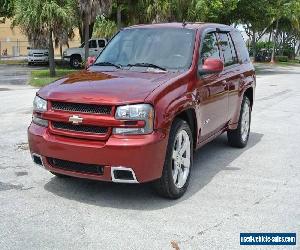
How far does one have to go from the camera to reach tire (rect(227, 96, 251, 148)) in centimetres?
805

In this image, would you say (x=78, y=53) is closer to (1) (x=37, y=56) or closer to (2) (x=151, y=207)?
(1) (x=37, y=56)

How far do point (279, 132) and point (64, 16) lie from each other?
14546 millimetres

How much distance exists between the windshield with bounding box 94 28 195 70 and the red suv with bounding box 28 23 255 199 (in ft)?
0.04

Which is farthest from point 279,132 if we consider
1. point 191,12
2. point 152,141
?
point 191,12

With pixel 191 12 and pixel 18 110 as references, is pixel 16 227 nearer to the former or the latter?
pixel 18 110

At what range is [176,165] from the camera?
5504 millimetres

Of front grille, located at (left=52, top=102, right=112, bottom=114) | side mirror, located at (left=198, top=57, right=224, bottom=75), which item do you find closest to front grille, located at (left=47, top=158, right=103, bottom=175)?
front grille, located at (left=52, top=102, right=112, bottom=114)

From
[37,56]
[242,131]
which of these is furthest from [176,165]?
[37,56]

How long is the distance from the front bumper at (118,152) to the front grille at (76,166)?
4cm

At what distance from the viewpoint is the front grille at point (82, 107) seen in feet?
16.2

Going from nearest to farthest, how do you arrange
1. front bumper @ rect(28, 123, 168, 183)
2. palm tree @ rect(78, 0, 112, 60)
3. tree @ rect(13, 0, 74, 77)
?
1. front bumper @ rect(28, 123, 168, 183)
2. tree @ rect(13, 0, 74, 77)
3. palm tree @ rect(78, 0, 112, 60)

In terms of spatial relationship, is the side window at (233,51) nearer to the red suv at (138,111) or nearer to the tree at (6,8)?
the red suv at (138,111)

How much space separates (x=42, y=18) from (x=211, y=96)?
16993mm

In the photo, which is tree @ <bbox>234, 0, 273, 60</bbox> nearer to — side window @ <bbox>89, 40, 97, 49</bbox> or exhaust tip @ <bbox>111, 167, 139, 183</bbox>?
side window @ <bbox>89, 40, 97, 49</bbox>
